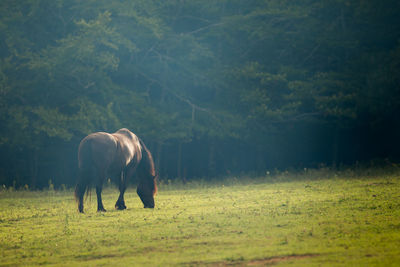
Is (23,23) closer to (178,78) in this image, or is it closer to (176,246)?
(178,78)

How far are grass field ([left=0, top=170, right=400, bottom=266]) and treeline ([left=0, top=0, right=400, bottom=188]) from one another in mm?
9330

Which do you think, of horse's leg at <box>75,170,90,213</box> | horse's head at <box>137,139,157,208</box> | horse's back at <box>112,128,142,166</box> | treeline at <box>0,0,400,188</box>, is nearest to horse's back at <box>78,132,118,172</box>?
horse's leg at <box>75,170,90,213</box>

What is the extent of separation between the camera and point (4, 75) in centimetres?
2220

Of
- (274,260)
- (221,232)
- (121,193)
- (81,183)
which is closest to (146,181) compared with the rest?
(121,193)

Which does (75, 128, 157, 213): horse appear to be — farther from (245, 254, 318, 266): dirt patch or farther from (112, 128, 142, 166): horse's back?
(245, 254, 318, 266): dirt patch

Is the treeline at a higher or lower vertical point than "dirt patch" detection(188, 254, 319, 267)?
higher

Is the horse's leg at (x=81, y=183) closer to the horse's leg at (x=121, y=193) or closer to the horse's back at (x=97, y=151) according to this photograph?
the horse's back at (x=97, y=151)

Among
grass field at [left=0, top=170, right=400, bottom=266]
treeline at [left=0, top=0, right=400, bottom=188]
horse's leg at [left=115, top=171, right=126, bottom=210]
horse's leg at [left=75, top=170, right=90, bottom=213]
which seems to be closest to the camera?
grass field at [left=0, top=170, right=400, bottom=266]

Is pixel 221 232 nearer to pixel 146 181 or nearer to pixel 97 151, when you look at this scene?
pixel 97 151

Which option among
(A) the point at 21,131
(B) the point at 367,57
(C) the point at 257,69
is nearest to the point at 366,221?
(A) the point at 21,131

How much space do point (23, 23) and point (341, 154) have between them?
18483 millimetres

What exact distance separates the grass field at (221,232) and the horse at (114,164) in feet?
1.54

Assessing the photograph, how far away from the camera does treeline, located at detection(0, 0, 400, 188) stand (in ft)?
76.8

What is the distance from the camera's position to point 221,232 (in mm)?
9172
